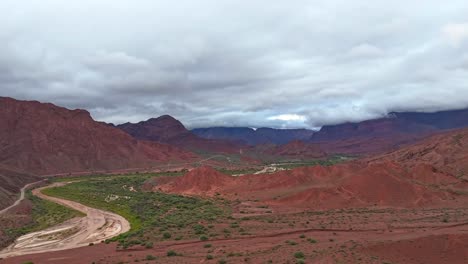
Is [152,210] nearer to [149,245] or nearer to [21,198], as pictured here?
[149,245]

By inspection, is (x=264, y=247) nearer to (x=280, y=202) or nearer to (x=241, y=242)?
(x=241, y=242)

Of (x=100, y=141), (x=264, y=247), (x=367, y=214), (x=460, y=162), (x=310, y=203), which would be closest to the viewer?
(x=264, y=247)

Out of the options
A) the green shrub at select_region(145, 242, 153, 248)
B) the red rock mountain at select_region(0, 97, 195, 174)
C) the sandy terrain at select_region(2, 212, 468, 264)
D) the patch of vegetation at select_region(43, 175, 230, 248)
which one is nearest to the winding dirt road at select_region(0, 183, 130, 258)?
the patch of vegetation at select_region(43, 175, 230, 248)

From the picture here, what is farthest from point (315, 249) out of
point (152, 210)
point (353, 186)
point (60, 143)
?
point (60, 143)

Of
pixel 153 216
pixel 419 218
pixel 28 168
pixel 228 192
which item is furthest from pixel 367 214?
pixel 28 168

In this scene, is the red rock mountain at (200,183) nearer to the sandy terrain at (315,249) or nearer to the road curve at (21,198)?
the road curve at (21,198)

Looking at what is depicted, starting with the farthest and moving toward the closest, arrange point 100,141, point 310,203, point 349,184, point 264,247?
point 100,141 < point 349,184 < point 310,203 < point 264,247
